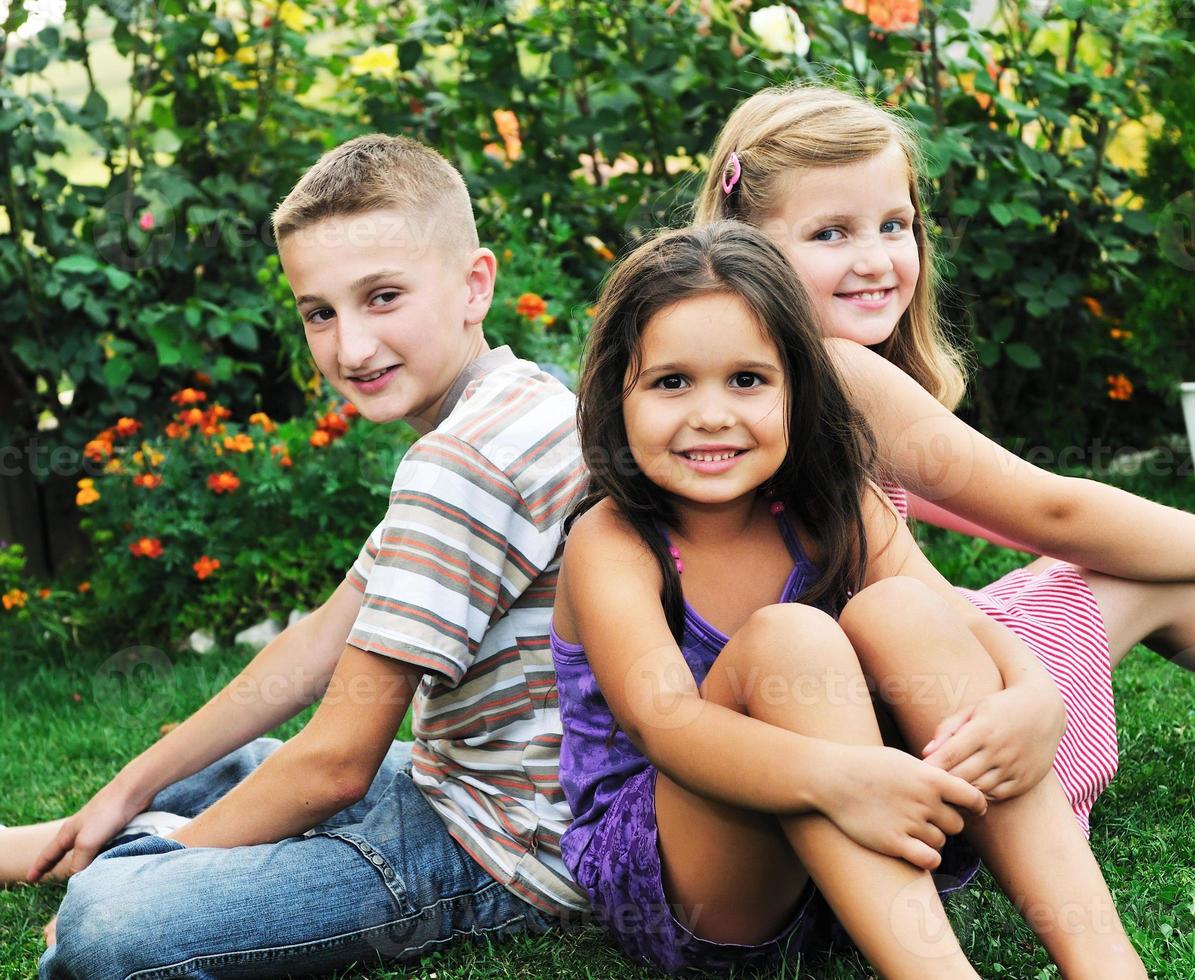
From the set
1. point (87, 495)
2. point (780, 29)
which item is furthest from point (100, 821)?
point (780, 29)

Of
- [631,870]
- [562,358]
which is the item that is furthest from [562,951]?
[562,358]

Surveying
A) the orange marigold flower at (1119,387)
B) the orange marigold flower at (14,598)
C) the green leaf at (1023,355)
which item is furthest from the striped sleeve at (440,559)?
the orange marigold flower at (1119,387)

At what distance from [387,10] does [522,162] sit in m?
0.78

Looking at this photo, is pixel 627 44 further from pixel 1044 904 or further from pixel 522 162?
pixel 1044 904

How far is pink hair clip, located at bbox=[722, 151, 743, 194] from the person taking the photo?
235 centimetres

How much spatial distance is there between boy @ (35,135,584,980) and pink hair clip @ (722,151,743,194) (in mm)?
451

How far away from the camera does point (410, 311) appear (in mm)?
2186

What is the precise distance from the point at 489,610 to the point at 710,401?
45 centimetres

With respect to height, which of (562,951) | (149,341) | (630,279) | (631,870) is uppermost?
(630,279)

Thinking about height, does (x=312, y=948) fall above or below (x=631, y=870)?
below

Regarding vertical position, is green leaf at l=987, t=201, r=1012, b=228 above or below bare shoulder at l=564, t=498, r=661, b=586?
below

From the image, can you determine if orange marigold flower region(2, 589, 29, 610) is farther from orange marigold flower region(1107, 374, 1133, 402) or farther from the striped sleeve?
orange marigold flower region(1107, 374, 1133, 402)

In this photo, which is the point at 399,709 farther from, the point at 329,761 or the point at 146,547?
the point at 146,547

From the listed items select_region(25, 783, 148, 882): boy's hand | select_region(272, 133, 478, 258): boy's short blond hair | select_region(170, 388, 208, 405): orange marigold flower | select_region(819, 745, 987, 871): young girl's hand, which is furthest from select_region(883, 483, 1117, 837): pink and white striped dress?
select_region(170, 388, 208, 405): orange marigold flower
